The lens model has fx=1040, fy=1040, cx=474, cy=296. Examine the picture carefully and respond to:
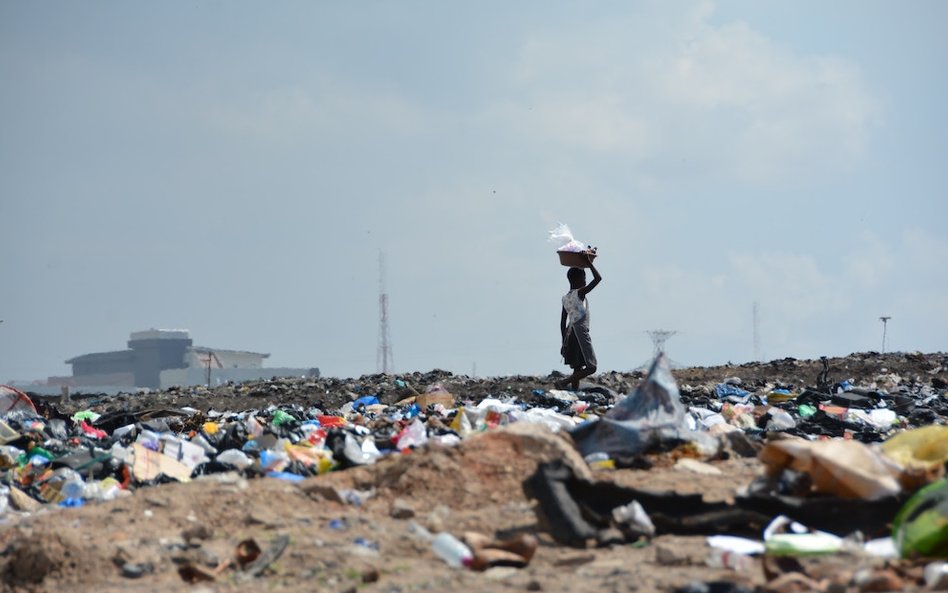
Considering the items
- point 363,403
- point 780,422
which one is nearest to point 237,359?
point 363,403

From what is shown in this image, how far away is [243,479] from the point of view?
4.89 meters

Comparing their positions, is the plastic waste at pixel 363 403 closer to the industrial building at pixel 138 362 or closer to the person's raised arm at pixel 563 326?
the person's raised arm at pixel 563 326

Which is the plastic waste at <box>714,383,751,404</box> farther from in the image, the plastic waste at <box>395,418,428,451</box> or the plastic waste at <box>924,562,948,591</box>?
the plastic waste at <box>924,562,948,591</box>

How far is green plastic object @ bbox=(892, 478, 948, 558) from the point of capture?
3188mm

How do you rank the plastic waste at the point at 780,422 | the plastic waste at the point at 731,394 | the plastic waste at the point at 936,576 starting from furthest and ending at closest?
the plastic waste at the point at 731,394, the plastic waste at the point at 780,422, the plastic waste at the point at 936,576

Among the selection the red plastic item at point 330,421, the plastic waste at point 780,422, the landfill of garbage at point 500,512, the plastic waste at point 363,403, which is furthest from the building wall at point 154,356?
the landfill of garbage at point 500,512

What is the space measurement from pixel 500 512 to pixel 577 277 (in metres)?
6.40

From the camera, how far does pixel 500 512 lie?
4121 millimetres

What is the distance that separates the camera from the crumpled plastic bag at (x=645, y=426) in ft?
16.2

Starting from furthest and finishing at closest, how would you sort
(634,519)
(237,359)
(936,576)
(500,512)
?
(237,359) < (500,512) < (634,519) < (936,576)

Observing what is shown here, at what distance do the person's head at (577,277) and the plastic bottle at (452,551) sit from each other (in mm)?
6762

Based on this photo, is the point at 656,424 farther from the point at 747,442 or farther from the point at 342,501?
the point at 342,501

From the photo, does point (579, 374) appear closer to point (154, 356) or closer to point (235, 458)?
point (235, 458)

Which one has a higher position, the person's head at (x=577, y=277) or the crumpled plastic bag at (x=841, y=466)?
the person's head at (x=577, y=277)
